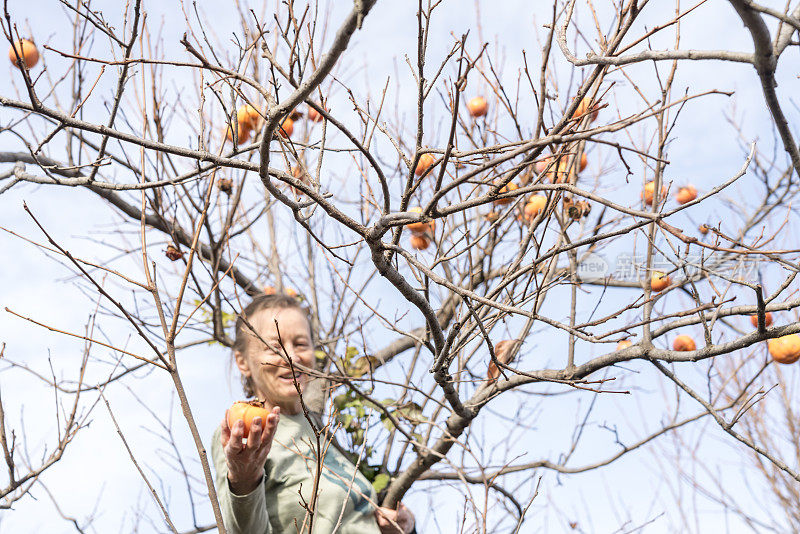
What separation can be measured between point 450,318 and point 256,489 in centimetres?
171

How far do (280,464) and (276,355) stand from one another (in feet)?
1.15

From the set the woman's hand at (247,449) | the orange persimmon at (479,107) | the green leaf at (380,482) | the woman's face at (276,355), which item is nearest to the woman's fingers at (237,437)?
the woman's hand at (247,449)

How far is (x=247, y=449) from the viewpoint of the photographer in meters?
1.64

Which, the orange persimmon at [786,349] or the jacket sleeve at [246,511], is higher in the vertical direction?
the orange persimmon at [786,349]

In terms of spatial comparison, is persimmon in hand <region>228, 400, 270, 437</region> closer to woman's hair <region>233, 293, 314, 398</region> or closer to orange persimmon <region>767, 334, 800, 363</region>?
woman's hair <region>233, 293, 314, 398</region>

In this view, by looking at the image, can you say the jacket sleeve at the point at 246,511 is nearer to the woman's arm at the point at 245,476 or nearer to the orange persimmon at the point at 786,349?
the woman's arm at the point at 245,476

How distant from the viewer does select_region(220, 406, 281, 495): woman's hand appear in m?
1.57

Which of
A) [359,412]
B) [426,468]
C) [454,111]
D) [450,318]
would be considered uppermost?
[450,318]

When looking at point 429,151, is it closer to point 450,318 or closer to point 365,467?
point 365,467

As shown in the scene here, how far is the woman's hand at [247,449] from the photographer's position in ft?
5.16

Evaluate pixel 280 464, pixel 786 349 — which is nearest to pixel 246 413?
pixel 280 464

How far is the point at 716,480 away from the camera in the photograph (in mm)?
5184

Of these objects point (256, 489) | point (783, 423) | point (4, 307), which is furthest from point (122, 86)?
point (783, 423)

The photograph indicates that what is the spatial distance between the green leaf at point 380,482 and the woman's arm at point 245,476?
2.47ft
